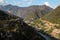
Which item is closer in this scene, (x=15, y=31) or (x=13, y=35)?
(x=13, y=35)

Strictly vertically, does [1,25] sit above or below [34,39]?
above

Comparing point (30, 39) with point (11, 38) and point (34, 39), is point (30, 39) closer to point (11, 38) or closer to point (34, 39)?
point (34, 39)

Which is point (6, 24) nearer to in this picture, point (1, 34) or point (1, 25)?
point (1, 25)

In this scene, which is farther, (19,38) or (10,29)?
(10,29)

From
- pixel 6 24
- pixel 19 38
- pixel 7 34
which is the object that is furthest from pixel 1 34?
pixel 6 24

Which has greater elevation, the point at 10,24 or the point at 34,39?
the point at 10,24

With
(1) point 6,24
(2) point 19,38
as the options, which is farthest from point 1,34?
(1) point 6,24

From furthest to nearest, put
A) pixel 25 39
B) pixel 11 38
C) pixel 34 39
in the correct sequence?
1. pixel 34 39
2. pixel 25 39
3. pixel 11 38

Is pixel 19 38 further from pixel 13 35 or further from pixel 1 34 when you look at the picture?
pixel 1 34

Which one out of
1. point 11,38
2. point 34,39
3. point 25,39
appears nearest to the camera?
point 11,38
